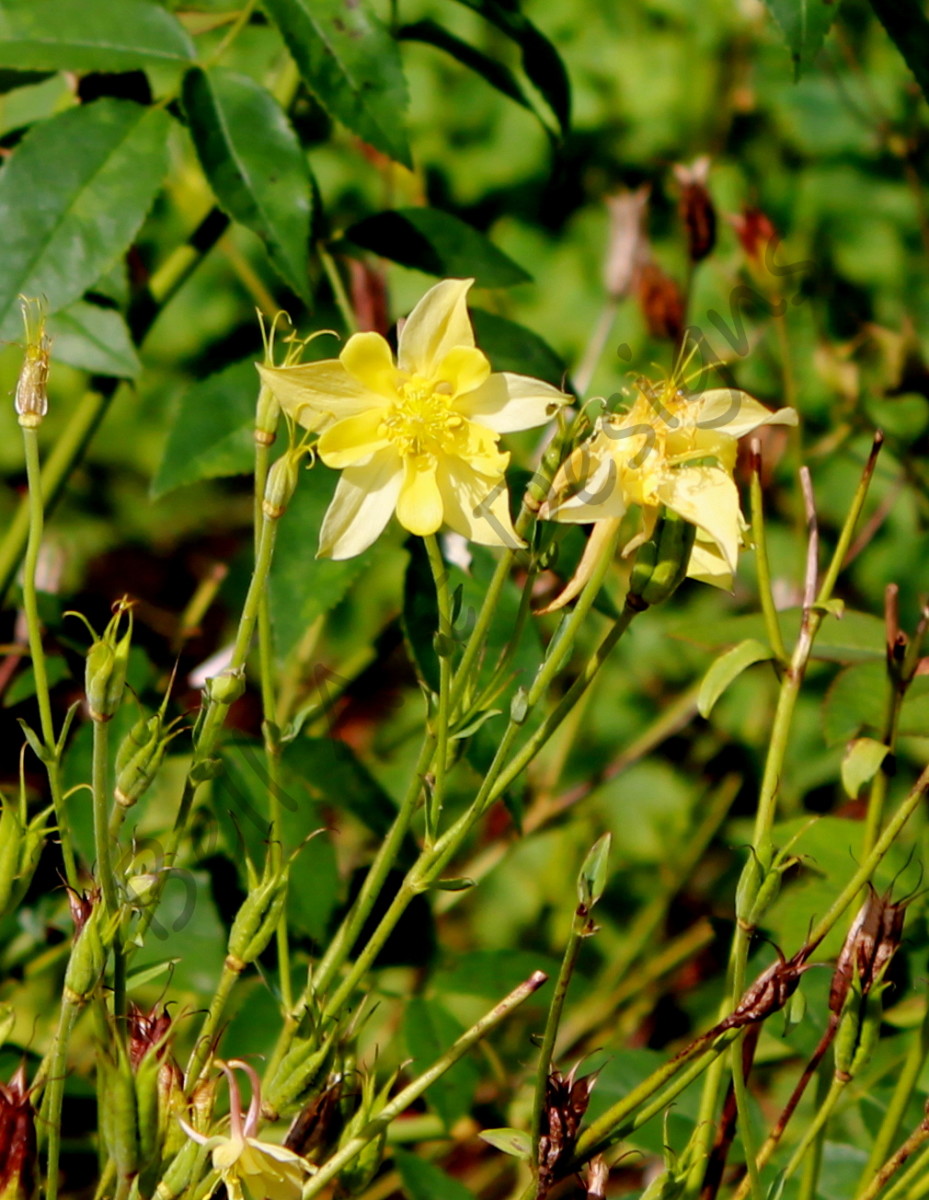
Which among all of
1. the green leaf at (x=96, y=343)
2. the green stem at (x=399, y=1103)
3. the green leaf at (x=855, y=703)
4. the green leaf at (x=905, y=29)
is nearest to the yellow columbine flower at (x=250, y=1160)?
the green stem at (x=399, y=1103)

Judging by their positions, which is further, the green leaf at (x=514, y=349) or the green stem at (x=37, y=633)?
the green leaf at (x=514, y=349)

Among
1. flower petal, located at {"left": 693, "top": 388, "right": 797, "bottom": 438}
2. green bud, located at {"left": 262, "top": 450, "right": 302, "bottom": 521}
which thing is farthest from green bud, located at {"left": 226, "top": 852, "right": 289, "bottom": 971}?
flower petal, located at {"left": 693, "top": 388, "right": 797, "bottom": 438}

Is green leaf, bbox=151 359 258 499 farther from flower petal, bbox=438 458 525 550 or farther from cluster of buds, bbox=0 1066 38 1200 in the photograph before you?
cluster of buds, bbox=0 1066 38 1200

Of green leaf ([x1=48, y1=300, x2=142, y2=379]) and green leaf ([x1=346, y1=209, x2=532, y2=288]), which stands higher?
green leaf ([x1=346, y1=209, x2=532, y2=288])

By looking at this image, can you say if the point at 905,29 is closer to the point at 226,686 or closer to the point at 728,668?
the point at 728,668

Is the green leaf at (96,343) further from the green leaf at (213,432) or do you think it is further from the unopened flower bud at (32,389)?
the unopened flower bud at (32,389)

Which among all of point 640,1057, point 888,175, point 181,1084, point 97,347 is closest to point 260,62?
point 888,175
